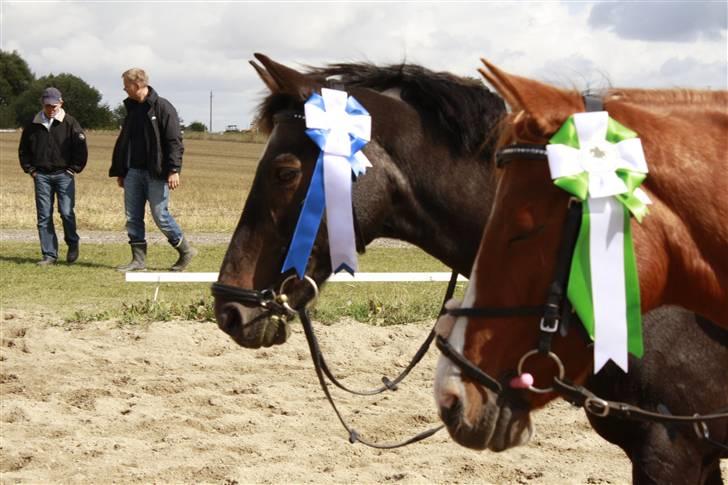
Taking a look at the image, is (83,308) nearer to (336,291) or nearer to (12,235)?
(336,291)

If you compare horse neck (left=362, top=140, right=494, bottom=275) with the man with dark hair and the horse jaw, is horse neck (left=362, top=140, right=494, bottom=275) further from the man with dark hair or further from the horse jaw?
the man with dark hair

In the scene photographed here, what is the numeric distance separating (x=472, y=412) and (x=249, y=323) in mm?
1608

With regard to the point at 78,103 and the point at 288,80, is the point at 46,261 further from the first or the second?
the point at 78,103

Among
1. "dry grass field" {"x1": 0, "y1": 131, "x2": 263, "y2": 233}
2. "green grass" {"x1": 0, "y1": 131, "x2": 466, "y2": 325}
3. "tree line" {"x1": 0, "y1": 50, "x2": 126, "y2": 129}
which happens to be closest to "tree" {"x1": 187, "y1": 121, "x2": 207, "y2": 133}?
"tree line" {"x1": 0, "y1": 50, "x2": 126, "y2": 129}

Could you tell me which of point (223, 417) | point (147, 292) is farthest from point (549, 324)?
Answer: point (147, 292)

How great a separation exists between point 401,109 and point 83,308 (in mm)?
5588

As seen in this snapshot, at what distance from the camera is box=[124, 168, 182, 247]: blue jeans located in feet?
34.8

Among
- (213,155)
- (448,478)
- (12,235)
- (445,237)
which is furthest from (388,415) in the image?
(213,155)

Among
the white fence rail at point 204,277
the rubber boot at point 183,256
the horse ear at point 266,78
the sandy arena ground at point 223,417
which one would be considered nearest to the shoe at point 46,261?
the rubber boot at point 183,256

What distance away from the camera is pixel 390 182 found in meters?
3.76

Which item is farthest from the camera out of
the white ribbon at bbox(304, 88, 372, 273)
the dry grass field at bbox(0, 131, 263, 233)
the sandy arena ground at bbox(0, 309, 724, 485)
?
the dry grass field at bbox(0, 131, 263, 233)

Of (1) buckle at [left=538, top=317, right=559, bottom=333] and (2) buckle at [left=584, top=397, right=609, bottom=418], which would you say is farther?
(2) buckle at [left=584, top=397, right=609, bottom=418]

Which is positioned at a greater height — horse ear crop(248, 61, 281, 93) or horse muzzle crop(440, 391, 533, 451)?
horse ear crop(248, 61, 281, 93)

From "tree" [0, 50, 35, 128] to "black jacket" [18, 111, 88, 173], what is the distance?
92.8m
